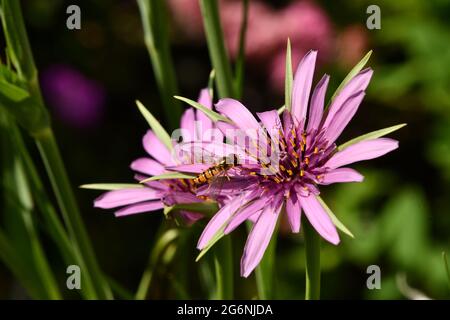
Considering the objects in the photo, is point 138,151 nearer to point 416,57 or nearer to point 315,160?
point 416,57

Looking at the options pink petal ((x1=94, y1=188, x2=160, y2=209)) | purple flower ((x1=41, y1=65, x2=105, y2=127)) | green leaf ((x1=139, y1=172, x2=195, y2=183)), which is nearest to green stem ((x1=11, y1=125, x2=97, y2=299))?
pink petal ((x1=94, y1=188, x2=160, y2=209))

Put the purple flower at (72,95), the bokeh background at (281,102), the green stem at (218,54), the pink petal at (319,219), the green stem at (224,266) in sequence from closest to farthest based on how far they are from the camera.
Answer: the pink petal at (319,219)
the green stem at (224,266)
the green stem at (218,54)
the bokeh background at (281,102)
the purple flower at (72,95)

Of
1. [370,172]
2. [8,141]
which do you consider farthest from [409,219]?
[8,141]

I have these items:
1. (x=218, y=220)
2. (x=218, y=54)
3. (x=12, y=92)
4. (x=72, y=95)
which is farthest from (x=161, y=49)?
(x=72, y=95)

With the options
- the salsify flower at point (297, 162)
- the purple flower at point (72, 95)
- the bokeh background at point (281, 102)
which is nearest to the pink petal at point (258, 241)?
the salsify flower at point (297, 162)

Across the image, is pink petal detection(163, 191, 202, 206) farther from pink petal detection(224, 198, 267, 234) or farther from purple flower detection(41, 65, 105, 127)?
purple flower detection(41, 65, 105, 127)

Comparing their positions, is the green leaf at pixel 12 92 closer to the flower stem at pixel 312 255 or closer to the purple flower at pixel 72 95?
the flower stem at pixel 312 255

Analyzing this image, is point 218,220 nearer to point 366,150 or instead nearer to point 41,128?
point 366,150
